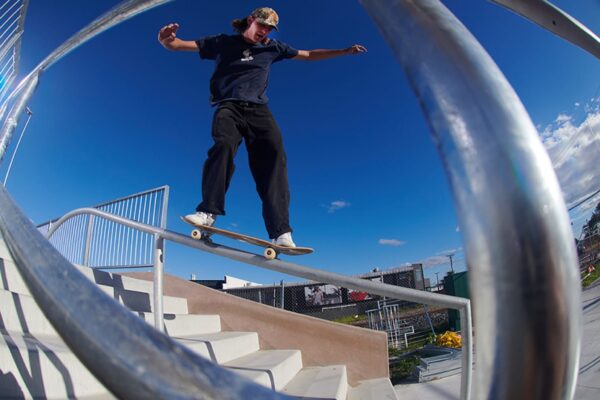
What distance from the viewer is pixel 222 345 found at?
2.37 m

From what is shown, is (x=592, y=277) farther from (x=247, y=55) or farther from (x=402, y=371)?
(x=247, y=55)

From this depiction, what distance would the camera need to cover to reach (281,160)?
7.61ft

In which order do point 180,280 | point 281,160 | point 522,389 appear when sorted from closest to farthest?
1. point 522,389
2. point 281,160
3. point 180,280

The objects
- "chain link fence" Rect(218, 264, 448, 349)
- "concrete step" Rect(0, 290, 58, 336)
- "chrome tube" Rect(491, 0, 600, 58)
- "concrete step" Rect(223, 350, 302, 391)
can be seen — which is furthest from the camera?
"chain link fence" Rect(218, 264, 448, 349)

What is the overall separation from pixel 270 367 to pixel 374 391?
0.94m

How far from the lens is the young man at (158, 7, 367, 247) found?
6.99 feet

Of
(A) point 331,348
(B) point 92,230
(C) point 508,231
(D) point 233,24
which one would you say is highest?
(D) point 233,24

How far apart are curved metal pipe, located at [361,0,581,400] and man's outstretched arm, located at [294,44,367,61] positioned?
2306 millimetres

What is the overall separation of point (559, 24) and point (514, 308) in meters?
1.09

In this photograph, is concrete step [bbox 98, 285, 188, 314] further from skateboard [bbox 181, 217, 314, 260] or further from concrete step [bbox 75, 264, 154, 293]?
skateboard [bbox 181, 217, 314, 260]

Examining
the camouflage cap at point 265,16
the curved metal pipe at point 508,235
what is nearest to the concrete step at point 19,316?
the curved metal pipe at point 508,235

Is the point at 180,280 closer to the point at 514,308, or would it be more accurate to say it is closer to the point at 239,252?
the point at 239,252

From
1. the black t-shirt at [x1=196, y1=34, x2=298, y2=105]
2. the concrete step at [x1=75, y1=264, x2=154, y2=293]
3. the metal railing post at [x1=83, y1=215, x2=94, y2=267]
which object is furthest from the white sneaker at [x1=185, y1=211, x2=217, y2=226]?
the metal railing post at [x1=83, y1=215, x2=94, y2=267]

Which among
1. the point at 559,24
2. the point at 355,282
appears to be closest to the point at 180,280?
the point at 355,282
